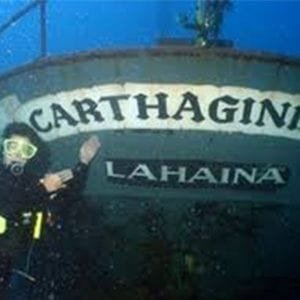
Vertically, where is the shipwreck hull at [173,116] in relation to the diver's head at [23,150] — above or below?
above

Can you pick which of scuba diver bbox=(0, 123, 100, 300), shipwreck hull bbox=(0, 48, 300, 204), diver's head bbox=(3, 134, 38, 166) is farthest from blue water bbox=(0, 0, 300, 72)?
diver's head bbox=(3, 134, 38, 166)

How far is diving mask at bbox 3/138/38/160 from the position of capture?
16.0 ft

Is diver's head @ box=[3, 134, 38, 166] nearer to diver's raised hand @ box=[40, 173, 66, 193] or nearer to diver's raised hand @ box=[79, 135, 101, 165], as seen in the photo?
diver's raised hand @ box=[40, 173, 66, 193]

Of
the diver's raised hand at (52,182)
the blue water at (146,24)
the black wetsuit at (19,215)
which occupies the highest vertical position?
the blue water at (146,24)

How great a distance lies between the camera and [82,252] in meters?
6.18

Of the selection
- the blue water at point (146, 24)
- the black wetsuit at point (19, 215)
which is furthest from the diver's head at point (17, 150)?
the blue water at point (146, 24)

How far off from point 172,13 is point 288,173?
14119 mm

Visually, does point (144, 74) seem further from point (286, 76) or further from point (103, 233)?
point (103, 233)

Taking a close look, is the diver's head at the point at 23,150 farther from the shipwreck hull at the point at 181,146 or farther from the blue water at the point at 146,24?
the blue water at the point at 146,24

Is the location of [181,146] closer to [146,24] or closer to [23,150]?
[23,150]

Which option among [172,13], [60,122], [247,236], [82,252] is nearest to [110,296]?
[82,252]

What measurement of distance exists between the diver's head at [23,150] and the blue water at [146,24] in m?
11.2

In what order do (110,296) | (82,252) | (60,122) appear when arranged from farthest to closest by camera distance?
(110,296) < (82,252) < (60,122)

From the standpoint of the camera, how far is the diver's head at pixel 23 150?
16.0 feet
